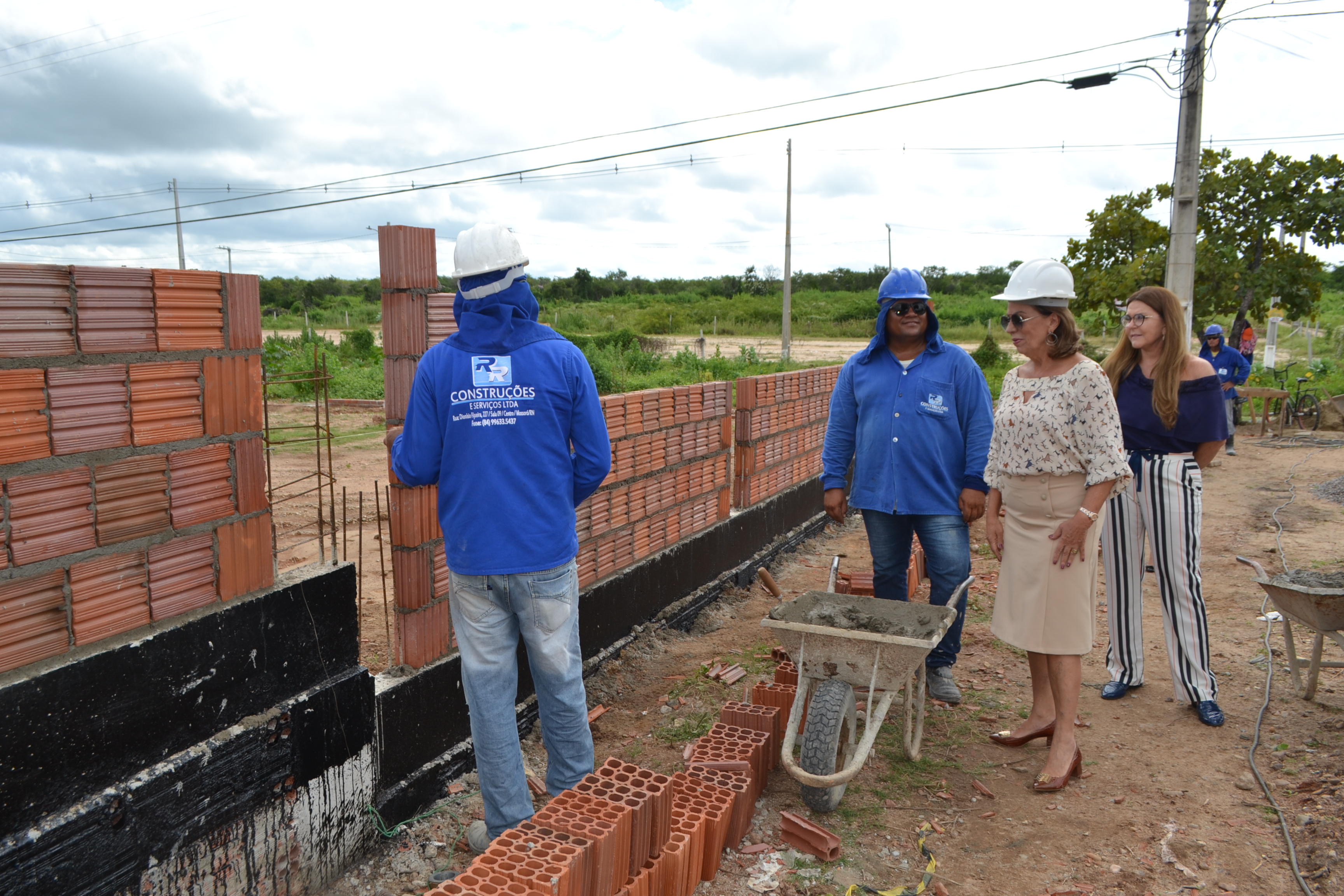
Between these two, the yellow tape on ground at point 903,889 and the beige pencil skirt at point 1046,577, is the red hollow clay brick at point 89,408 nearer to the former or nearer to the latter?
the yellow tape on ground at point 903,889

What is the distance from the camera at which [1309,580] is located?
442cm

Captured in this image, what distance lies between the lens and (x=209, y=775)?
2.53 metres

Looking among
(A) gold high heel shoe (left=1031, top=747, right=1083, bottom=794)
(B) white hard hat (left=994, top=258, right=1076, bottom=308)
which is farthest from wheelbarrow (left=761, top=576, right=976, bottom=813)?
(B) white hard hat (left=994, top=258, right=1076, bottom=308)

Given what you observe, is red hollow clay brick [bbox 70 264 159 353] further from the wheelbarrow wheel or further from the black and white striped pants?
the black and white striped pants

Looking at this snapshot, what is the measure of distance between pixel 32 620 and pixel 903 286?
360 centimetres

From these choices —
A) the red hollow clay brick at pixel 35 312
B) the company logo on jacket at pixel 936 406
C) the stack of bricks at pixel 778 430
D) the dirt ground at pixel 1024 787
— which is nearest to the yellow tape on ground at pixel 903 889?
the dirt ground at pixel 1024 787

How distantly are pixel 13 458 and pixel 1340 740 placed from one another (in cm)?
522

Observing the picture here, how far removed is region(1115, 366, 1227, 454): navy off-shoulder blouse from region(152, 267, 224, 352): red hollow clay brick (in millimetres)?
3700

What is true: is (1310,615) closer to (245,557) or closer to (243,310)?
(245,557)

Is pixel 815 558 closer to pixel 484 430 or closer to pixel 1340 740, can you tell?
pixel 1340 740

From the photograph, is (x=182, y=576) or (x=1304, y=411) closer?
(x=182, y=576)

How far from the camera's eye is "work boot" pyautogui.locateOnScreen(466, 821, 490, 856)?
3004 mm

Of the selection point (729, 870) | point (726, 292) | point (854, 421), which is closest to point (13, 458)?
point (729, 870)

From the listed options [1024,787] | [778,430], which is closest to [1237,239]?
[778,430]
